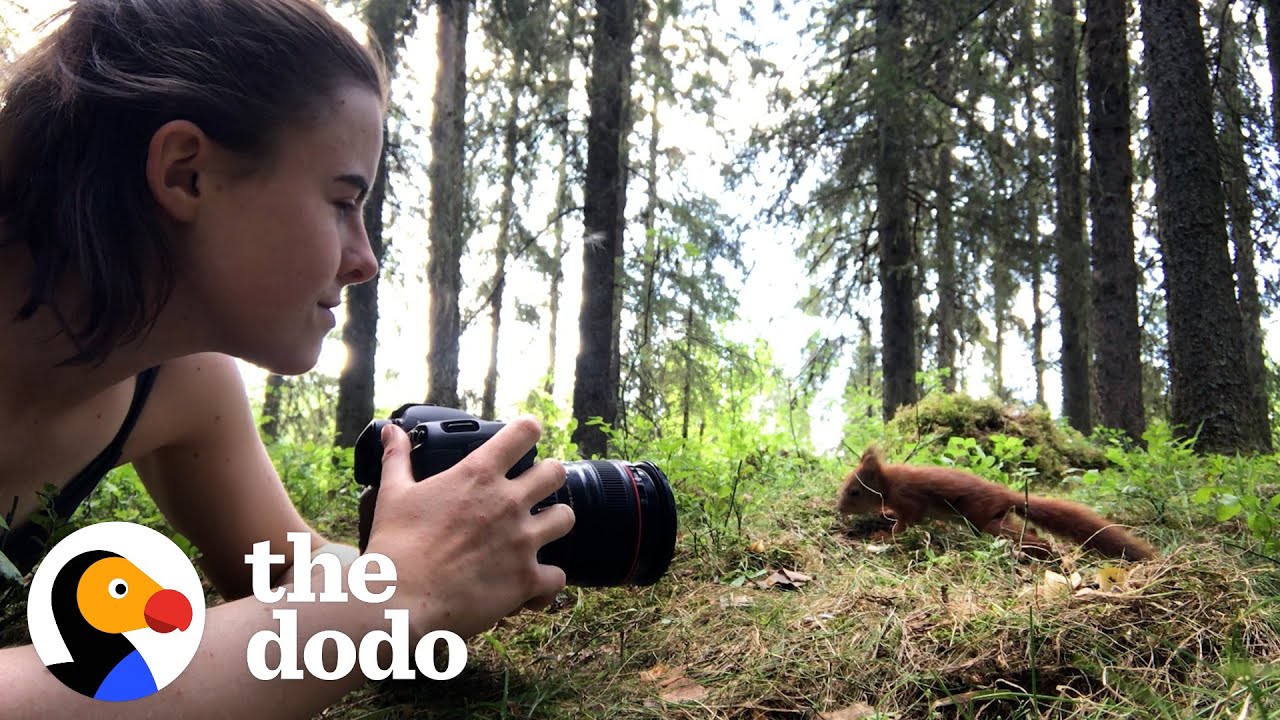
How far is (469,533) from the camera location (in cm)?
123

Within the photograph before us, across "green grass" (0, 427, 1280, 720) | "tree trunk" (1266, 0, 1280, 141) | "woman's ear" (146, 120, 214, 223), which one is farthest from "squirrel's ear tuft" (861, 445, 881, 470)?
"tree trunk" (1266, 0, 1280, 141)

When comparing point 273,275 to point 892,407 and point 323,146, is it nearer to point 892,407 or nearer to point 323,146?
point 323,146

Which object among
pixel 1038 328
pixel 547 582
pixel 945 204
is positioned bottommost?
→ pixel 547 582

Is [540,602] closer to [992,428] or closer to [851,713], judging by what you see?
[851,713]

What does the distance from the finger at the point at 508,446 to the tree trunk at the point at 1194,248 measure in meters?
4.41

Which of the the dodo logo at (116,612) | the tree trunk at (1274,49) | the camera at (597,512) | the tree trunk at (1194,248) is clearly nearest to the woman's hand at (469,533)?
the camera at (597,512)

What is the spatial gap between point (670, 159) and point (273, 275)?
1238 cm

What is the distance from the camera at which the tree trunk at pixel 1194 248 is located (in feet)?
14.0

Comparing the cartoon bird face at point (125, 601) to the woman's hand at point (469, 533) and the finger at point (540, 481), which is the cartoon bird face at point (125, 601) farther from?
the finger at point (540, 481)

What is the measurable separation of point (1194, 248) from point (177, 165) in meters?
5.01

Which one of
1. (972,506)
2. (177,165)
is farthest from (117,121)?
(972,506)

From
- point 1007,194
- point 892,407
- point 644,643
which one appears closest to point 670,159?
point 1007,194

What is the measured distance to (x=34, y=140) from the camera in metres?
1.28

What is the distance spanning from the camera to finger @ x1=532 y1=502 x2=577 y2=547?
4.38 ft
